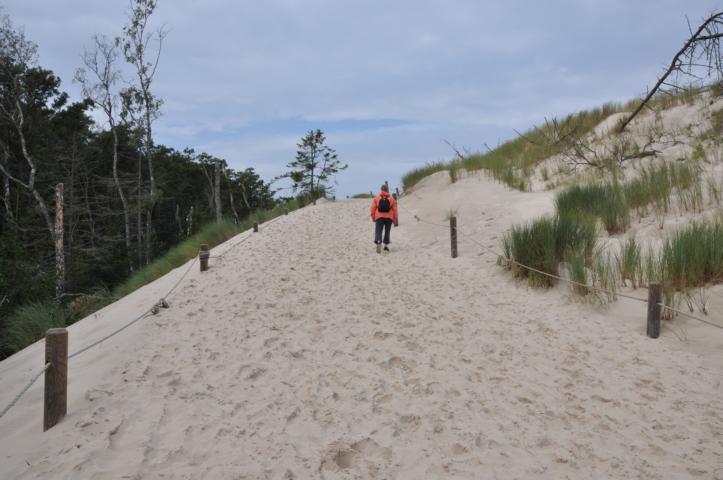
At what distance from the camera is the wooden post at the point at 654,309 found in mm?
4461

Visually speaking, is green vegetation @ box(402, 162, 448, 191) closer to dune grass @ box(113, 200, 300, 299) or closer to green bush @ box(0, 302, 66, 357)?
dune grass @ box(113, 200, 300, 299)

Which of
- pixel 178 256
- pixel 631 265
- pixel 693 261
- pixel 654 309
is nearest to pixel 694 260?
pixel 693 261

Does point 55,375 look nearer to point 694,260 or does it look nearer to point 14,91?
point 694,260

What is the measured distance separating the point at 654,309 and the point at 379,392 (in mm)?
2882

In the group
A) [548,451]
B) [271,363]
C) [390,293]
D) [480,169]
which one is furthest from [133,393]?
[480,169]

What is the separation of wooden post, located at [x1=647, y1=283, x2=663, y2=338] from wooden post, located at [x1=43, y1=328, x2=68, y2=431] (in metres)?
5.05

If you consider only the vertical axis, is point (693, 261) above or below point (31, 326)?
above

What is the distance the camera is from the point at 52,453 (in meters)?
2.93

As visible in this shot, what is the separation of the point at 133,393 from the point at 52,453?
2.86 feet

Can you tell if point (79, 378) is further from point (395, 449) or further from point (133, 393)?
point (395, 449)

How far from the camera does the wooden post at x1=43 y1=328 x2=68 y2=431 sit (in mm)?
3158

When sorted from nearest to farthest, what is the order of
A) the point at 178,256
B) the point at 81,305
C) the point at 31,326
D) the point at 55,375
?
1. the point at 55,375
2. the point at 31,326
3. the point at 81,305
4. the point at 178,256

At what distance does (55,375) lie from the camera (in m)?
3.20

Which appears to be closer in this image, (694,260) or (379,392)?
(379,392)
